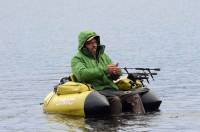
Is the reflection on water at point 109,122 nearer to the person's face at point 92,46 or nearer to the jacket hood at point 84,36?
the person's face at point 92,46

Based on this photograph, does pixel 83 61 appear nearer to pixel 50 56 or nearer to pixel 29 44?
pixel 50 56

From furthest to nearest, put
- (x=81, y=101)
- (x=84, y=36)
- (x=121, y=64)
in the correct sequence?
(x=121, y=64) < (x=84, y=36) < (x=81, y=101)

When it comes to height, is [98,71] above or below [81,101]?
above

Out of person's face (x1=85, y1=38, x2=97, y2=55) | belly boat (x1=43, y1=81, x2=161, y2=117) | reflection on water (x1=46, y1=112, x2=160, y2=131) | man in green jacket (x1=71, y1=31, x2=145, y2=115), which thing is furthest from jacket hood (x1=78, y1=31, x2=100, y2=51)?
reflection on water (x1=46, y1=112, x2=160, y2=131)

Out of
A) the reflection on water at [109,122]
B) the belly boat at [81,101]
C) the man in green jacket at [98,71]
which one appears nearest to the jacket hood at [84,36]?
the man in green jacket at [98,71]

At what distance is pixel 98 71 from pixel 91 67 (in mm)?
411

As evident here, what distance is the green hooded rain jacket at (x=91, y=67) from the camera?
17.5 meters

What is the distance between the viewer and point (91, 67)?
17.9 m

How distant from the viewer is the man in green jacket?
57.4 ft

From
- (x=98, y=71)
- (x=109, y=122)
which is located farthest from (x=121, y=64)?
(x=109, y=122)

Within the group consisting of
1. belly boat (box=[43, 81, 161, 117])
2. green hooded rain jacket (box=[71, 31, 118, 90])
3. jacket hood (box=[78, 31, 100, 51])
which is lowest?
belly boat (box=[43, 81, 161, 117])

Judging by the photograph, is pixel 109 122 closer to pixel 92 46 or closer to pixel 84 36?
pixel 92 46

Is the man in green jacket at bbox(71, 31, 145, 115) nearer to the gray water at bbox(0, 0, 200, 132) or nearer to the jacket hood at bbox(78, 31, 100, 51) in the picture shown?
the jacket hood at bbox(78, 31, 100, 51)

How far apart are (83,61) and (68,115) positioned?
119cm
